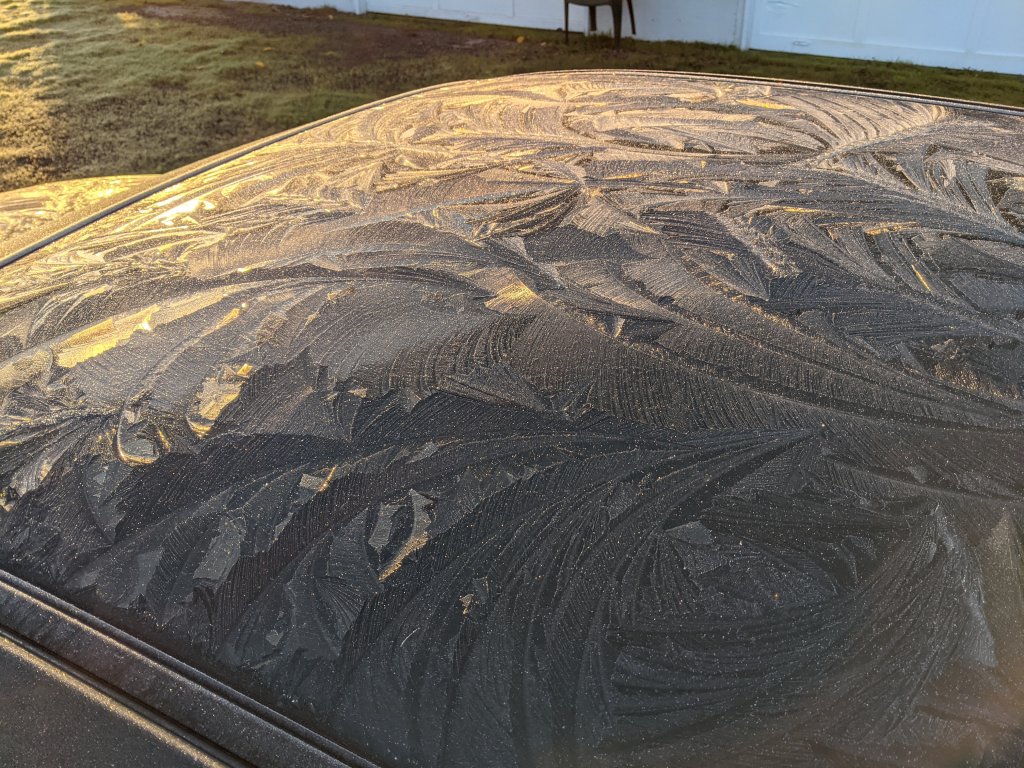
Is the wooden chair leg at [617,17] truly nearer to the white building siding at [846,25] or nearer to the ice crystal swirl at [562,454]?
the white building siding at [846,25]

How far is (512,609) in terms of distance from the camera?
46 centimetres

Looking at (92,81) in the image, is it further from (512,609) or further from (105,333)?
(512,609)

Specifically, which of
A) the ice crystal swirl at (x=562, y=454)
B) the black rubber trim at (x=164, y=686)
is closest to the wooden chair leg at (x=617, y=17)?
the ice crystal swirl at (x=562, y=454)

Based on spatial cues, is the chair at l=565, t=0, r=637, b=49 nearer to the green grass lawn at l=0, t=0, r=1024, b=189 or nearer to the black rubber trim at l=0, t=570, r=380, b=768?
the green grass lawn at l=0, t=0, r=1024, b=189

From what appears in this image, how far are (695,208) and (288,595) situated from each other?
0.64m

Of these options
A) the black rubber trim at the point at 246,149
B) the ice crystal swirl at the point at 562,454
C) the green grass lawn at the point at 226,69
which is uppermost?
the black rubber trim at the point at 246,149

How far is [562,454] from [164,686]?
29cm

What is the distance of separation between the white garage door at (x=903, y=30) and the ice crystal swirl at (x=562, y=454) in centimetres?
319

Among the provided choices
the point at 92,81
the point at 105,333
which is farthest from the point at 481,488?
the point at 92,81

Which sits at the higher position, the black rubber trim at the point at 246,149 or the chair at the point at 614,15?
the black rubber trim at the point at 246,149

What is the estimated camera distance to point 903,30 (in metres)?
3.64

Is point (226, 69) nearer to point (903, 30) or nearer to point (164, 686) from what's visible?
point (903, 30)

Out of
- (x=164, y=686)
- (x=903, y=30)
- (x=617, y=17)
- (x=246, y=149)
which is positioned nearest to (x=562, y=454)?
(x=164, y=686)

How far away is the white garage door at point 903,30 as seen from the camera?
3.45 meters
